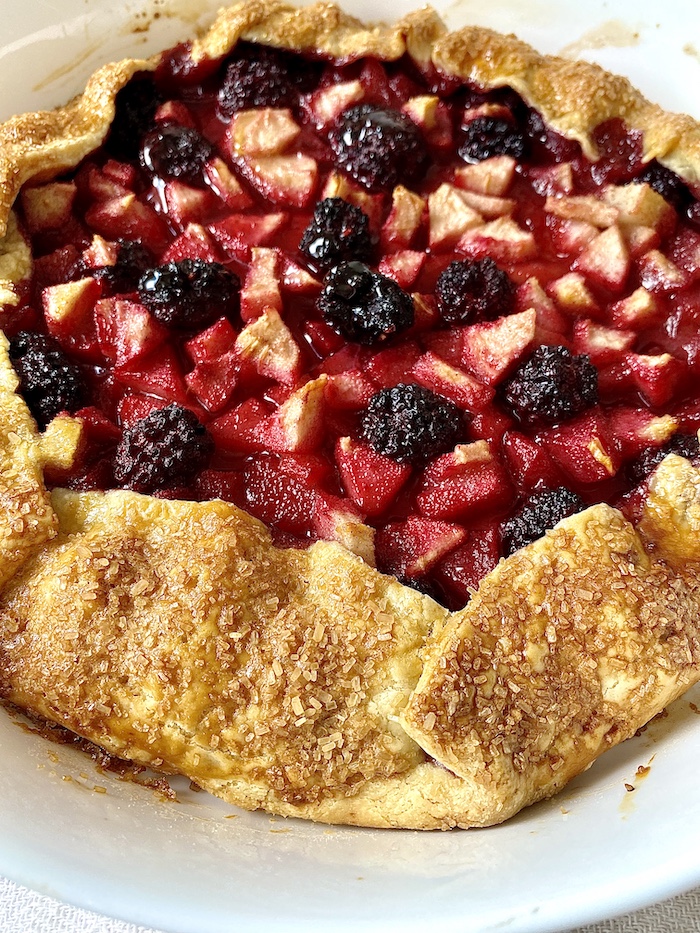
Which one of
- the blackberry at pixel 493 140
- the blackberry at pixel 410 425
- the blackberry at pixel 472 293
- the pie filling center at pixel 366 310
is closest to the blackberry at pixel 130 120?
the pie filling center at pixel 366 310

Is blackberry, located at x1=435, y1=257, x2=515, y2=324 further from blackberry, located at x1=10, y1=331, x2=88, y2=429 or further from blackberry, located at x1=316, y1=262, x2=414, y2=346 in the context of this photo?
blackberry, located at x1=10, y1=331, x2=88, y2=429

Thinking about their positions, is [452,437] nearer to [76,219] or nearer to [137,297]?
[137,297]

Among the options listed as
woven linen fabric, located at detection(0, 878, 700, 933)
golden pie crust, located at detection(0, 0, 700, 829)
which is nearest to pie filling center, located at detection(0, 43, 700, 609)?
golden pie crust, located at detection(0, 0, 700, 829)

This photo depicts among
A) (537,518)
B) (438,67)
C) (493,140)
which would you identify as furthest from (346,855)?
(438,67)

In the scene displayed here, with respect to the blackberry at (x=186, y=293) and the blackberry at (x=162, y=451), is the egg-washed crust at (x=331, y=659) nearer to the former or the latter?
the blackberry at (x=162, y=451)

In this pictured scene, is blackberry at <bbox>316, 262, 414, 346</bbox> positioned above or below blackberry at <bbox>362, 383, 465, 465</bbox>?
above

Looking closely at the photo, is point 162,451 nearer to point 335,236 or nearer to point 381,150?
point 335,236
